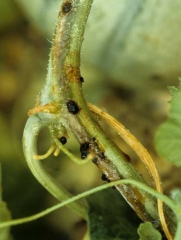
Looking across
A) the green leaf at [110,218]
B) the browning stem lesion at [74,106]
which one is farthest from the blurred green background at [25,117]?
the browning stem lesion at [74,106]

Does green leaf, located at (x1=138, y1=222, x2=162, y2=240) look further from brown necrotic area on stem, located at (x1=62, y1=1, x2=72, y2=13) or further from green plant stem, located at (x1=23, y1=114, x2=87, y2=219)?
brown necrotic area on stem, located at (x1=62, y1=1, x2=72, y2=13)

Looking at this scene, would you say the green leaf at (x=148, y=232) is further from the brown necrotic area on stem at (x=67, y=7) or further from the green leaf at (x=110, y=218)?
the brown necrotic area on stem at (x=67, y=7)

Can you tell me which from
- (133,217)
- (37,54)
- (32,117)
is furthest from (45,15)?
(133,217)

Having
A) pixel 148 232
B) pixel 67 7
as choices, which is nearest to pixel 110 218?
pixel 148 232

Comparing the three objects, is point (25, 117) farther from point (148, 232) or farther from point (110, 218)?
point (148, 232)

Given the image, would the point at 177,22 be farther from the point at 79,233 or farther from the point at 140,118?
the point at 79,233

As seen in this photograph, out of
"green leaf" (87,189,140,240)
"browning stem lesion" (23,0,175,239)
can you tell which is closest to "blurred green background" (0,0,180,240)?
"green leaf" (87,189,140,240)
